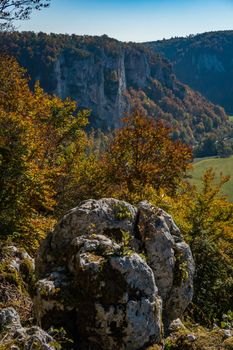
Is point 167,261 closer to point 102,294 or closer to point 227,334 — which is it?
point 227,334

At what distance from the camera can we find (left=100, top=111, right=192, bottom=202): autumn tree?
126 ft

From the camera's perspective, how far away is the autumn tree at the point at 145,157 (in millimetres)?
38406

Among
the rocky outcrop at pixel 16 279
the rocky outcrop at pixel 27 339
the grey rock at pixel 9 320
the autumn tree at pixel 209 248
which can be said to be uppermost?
the rocky outcrop at pixel 27 339

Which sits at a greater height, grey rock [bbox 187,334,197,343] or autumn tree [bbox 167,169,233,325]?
grey rock [bbox 187,334,197,343]

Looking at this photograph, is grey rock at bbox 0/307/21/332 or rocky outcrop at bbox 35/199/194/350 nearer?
grey rock at bbox 0/307/21/332

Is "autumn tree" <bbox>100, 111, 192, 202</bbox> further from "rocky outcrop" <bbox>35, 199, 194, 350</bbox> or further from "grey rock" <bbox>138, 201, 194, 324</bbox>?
"rocky outcrop" <bbox>35, 199, 194, 350</bbox>

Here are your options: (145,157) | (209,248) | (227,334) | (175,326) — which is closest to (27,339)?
(227,334)

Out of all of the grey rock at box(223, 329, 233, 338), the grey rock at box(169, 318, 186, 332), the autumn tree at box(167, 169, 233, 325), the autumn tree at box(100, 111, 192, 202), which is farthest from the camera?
the autumn tree at box(100, 111, 192, 202)

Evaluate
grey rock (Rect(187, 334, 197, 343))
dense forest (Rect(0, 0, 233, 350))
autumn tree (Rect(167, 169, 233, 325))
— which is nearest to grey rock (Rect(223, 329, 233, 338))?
dense forest (Rect(0, 0, 233, 350))

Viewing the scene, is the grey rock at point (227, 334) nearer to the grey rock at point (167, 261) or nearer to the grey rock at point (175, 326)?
the grey rock at point (175, 326)

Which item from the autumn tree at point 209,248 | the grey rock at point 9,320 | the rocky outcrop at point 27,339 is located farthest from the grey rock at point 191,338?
the autumn tree at point 209,248

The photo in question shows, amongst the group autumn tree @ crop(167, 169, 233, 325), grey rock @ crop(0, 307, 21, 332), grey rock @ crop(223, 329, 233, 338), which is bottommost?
autumn tree @ crop(167, 169, 233, 325)

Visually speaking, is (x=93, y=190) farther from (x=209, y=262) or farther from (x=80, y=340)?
(x=80, y=340)

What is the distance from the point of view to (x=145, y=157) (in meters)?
39.9
